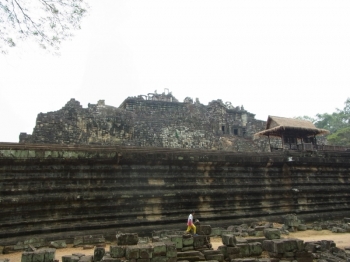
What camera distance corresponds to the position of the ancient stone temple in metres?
19.9

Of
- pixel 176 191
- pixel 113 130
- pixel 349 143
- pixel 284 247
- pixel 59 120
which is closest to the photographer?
pixel 284 247

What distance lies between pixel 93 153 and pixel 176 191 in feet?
10.1

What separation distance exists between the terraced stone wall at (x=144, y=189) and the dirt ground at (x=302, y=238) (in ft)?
1.84

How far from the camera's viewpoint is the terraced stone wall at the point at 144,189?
8477 millimetres

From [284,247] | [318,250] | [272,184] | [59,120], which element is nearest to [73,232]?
[284,247]

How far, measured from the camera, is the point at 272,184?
12258 millimetres

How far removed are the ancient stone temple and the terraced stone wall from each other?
1034 cm

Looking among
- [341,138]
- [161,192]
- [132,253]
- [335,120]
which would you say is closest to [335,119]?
[335,120]

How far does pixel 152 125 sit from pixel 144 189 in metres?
14.4

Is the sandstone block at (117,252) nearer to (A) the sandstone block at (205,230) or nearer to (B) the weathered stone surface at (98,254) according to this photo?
(B) the weathered stone surface at (98,254)

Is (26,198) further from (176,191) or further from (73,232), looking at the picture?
(176,191)

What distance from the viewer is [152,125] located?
24.1m

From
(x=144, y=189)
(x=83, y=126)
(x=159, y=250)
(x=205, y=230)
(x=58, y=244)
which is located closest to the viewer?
(x=159, y=250)

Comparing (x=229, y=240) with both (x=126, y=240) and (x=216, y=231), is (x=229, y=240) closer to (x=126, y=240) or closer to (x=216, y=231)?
(x=126, y=240)
